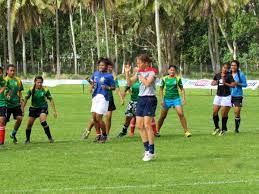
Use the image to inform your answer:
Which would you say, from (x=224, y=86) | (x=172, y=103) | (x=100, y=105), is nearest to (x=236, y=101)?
(x=224, y=86)

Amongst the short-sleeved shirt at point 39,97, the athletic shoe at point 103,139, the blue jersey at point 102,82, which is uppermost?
the blue jersey at point 102,82

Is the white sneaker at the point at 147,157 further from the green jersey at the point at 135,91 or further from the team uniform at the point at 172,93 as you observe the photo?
the green jersey at the point at 135,91

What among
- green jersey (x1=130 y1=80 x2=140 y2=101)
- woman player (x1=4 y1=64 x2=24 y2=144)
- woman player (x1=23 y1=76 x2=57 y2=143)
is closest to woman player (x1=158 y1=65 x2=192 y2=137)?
green jersey (x1=130 y1=80 x2=140 y2=101)

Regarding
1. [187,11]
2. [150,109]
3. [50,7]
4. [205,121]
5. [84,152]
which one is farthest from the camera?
[187,11]

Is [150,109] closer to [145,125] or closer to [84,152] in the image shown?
[145,125]

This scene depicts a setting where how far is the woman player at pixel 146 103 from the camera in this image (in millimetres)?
12727

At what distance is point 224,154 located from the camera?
1367 centimetres

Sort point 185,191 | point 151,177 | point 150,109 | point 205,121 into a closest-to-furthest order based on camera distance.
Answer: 1. point 185,191
2. point 151,177
3. point 150,109
4. point 205,121

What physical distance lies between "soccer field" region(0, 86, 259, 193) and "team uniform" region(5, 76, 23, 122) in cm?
94

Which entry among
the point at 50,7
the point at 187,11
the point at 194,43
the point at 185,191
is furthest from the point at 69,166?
the point at 194,43

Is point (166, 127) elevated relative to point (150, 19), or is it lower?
lower

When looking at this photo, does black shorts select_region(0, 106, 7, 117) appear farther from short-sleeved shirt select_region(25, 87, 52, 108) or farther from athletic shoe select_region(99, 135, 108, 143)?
athletic shoe select_region(99, 135, 108, 143)

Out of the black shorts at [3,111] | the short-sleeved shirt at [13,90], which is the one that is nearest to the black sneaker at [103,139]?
the short-sleeved shirt at [13,90]

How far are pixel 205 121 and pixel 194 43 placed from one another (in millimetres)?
58677
